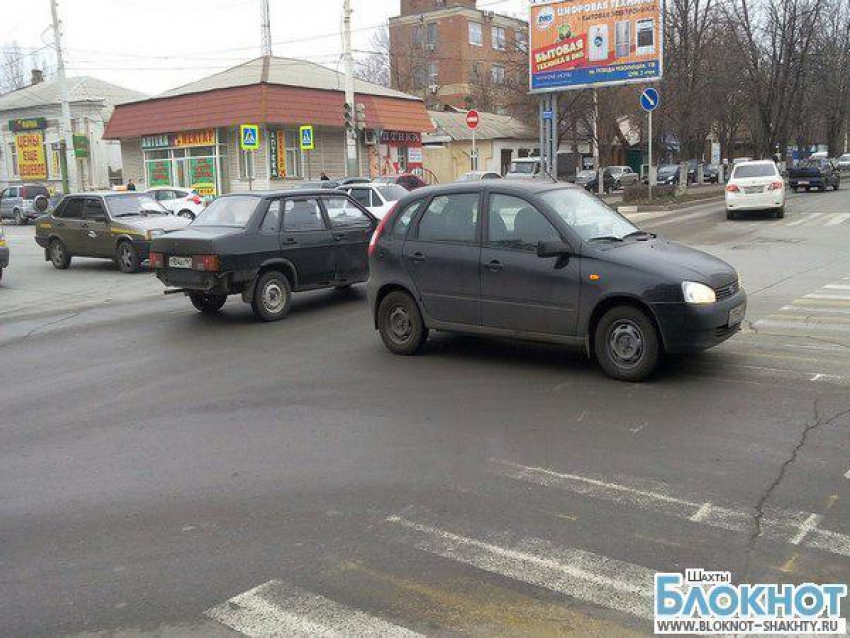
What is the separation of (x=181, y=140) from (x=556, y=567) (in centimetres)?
3769

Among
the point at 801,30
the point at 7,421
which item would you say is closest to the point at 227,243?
the point at 7,421

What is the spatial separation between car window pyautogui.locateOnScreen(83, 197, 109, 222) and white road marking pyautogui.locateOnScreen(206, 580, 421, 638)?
15654mm

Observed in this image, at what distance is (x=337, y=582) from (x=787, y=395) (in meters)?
4.39

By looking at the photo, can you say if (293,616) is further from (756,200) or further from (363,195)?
(756,200)

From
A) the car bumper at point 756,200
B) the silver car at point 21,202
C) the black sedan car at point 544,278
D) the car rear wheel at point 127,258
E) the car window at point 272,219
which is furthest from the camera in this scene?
the silver car at point 21,202

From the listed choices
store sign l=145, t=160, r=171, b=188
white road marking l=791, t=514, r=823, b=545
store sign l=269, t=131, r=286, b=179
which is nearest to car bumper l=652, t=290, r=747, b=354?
white road marking l=791, t=514, r=823, b=545

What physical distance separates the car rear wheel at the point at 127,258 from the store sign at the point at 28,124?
38.2 metres

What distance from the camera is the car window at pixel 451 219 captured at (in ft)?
26.6

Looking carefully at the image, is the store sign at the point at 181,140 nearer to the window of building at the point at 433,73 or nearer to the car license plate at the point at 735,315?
the car license plate at the point at 735,315

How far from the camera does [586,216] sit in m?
7.92

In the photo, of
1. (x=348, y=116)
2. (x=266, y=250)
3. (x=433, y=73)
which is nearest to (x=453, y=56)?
(x=433, y=73)

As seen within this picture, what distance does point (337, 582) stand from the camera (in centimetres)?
392

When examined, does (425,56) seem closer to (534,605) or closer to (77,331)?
(77,331)

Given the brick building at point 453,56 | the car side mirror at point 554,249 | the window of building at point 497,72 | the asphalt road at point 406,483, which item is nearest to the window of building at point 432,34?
the brick building at point 453,56
